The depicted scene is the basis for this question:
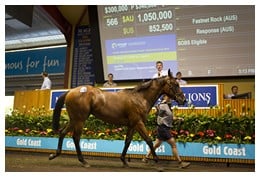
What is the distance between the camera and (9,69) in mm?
13570

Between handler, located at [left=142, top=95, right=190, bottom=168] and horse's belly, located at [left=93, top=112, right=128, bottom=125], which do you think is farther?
handler, located at [left=142, top=95, right=190, bottom=168]

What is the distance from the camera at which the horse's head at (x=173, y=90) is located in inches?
199

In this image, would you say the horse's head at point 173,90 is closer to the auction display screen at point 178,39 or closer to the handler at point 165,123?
the handler at point 165,123

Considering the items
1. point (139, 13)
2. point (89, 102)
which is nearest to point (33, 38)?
point (139, 13)

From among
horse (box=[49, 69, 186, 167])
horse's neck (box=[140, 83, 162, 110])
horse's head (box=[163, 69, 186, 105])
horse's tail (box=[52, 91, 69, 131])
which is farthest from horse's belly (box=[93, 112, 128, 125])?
horse's head (box=[163, 69, 186, 105])

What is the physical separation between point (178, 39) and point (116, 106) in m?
5.08

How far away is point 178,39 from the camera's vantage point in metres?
9.47

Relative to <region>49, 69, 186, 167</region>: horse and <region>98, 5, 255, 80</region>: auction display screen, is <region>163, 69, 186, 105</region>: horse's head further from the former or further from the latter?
<region>98, 5, 255, 80</region>: auction display screen

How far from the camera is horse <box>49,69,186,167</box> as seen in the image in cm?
489

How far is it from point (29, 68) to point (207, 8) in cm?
786

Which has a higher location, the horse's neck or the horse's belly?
the horse's neck

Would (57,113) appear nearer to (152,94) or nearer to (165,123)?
(152,94)
